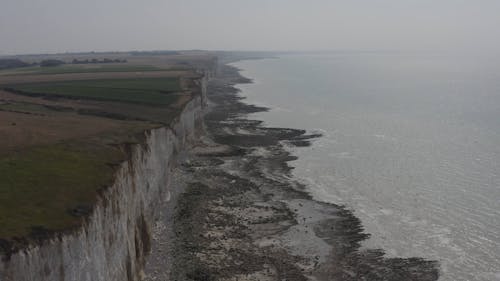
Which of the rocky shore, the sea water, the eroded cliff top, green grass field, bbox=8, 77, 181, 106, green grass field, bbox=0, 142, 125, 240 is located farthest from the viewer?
green grass field, bbox=8, 77, 181, 106

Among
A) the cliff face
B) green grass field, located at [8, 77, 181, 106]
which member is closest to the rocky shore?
the cliff face

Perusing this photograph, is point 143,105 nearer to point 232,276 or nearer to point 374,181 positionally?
point 374,181

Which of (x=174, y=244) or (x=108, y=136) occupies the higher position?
(x=108, y=136)

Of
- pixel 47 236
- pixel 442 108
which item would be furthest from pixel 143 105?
pixel 442 108

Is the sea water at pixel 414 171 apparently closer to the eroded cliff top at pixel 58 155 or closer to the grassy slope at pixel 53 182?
the eroded cliff top at pixel 58 155

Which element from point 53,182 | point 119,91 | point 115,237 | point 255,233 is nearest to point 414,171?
point 255,233

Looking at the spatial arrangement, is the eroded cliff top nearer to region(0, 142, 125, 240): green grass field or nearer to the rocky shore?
region(0, 142, 125, 240): green grass field
